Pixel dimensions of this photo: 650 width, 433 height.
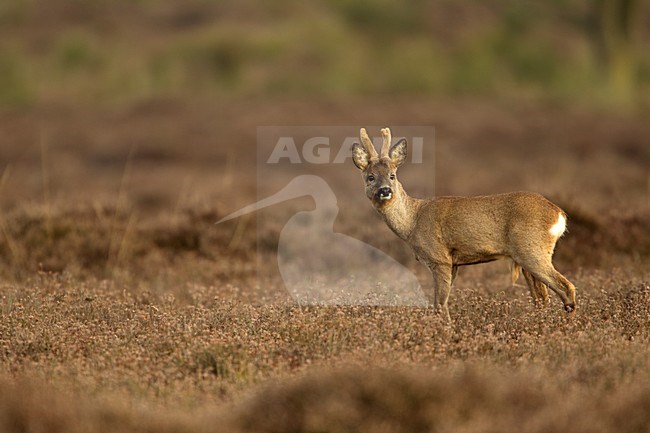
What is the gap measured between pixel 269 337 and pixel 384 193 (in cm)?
175

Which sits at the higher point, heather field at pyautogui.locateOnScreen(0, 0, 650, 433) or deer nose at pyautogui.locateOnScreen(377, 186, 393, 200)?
deer nose at pyautogui.locateOnScreen(377, 186, 393, 200)

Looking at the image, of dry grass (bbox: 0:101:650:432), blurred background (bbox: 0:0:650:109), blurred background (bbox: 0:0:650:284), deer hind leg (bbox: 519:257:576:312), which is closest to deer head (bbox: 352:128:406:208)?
dry grass (bbox: 0:101:650:432)

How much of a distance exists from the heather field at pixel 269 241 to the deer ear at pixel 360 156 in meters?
1.36

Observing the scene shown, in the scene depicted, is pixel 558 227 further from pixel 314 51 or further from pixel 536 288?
pixel 314 51

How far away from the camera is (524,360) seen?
7.00 meters

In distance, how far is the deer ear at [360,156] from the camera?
9039 mm

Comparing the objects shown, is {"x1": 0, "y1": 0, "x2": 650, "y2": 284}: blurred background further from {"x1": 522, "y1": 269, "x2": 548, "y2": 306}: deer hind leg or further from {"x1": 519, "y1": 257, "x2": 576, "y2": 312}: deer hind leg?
{"x1": 519, "y1": 257, "x2": 576, "y2": 312}: deer hind leg

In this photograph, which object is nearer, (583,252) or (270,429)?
(270,429)

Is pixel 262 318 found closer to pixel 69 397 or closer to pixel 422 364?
pixel 422 364

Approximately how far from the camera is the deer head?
8.84 m

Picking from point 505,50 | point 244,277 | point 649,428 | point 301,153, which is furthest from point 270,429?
point 505,50

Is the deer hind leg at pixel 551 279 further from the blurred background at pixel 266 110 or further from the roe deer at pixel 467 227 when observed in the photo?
the blurred background at pixel 266 110

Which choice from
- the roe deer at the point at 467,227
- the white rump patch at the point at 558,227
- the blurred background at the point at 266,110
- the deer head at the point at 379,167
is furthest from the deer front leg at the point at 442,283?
the blurred background at the point at 266,110

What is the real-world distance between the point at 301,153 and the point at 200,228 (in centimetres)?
1117
